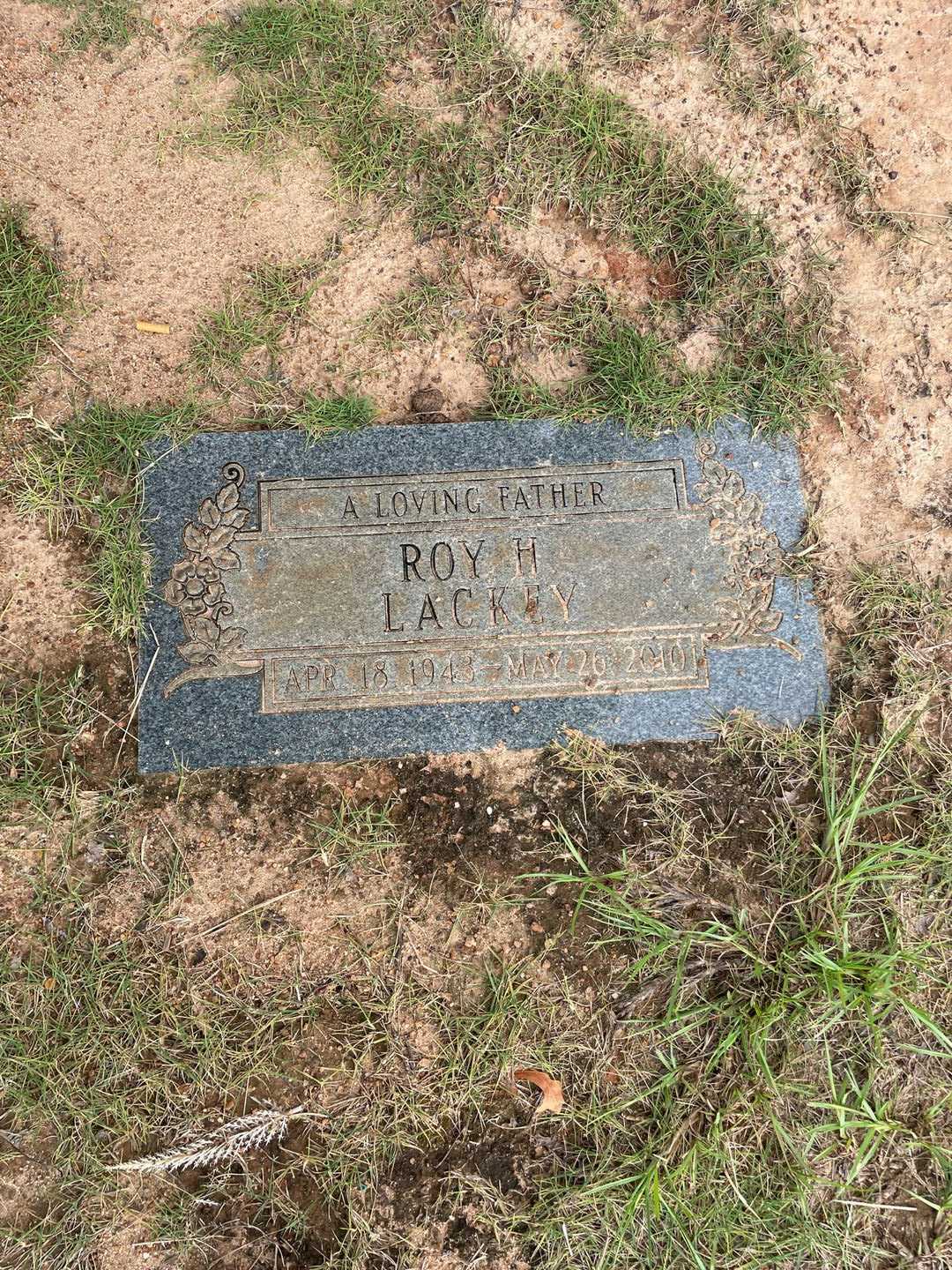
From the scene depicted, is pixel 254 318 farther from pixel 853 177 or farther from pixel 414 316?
pixel 853 177

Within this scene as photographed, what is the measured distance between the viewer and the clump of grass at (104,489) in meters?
2.37

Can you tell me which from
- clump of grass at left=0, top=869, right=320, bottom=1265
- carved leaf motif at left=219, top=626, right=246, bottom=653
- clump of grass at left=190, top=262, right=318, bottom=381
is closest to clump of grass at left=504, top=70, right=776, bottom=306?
clump of grass at left=190, top=262, right=318, bottom=381

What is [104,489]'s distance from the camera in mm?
2436

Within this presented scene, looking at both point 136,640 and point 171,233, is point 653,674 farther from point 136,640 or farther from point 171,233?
point 171,233

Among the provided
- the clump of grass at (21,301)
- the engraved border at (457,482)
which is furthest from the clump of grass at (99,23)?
the engraved border at (457,482)

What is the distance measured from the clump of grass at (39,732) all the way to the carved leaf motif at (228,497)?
2.24ft

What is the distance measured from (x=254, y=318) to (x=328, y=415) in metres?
0.43

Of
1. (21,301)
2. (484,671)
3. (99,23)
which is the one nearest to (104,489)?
(21,301)

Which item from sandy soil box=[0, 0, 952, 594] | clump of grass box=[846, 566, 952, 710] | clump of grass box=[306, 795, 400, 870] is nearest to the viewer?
clump of grass box=[306, 795, 400, 870]

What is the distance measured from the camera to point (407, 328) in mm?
2516

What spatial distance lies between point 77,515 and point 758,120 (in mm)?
2681

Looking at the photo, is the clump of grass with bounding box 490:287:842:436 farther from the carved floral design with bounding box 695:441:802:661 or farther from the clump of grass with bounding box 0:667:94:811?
the clump of grass with bounding box 0:667:94:811

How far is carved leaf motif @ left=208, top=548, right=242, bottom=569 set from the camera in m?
2.35

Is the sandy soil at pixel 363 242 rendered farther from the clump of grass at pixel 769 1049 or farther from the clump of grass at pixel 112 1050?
the clump of grass at pixel 112 1050
